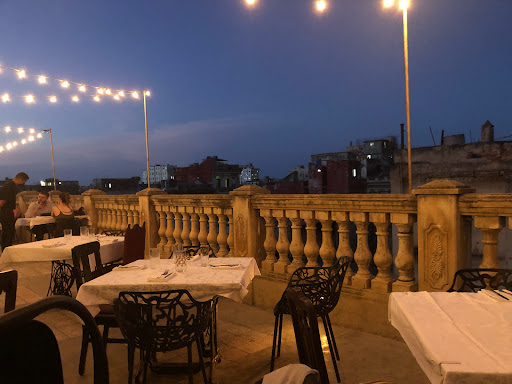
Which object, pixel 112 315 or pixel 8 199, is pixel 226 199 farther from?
pixel 8 199

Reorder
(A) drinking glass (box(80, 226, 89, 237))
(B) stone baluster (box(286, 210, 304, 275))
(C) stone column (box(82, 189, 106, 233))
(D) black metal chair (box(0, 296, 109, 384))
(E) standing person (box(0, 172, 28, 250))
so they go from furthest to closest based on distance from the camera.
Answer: (C) stone column (box(82, 189, 106, 233)) → (E) standing person (box(0, 172, 28, 250)) → (A) drinking glass (box(80, 226, 89, 237)) → (B) stone baluster (box(286, 210, 304, 275)) → (D) black metal chair (box(0, 296, 109, 384))

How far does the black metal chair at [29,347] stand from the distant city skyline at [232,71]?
4.87 meters

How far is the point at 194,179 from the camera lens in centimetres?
4209

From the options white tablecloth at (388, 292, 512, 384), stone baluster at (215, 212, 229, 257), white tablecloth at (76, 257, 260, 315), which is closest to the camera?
white tablecloth at (388, 292, 512, 384)

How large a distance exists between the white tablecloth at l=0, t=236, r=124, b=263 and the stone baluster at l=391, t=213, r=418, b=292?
3.65 meters

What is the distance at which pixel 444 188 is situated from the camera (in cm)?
354

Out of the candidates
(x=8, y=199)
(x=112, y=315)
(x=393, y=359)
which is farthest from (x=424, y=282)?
(x=8, y=199)

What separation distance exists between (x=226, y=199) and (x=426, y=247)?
267cm

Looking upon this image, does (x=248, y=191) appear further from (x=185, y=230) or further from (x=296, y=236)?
(x=185, y=230)

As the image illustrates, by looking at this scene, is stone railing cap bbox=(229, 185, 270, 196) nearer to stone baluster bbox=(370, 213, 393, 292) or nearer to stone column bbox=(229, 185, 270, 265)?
stone column bbox=(229, 185, 270, 265)

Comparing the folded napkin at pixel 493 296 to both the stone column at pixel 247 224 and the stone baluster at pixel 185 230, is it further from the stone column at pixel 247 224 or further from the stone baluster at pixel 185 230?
the stone baluster at pixel 185 230

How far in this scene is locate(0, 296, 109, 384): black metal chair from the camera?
120cm

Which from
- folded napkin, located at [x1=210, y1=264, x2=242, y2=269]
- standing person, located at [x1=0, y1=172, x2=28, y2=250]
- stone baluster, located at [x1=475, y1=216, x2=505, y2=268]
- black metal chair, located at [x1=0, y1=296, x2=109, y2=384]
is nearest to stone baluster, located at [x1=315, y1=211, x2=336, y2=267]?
folded napkin, located at [x1=210, y1=264, x2=242, y2=269]

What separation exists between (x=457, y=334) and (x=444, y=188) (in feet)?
6.31
